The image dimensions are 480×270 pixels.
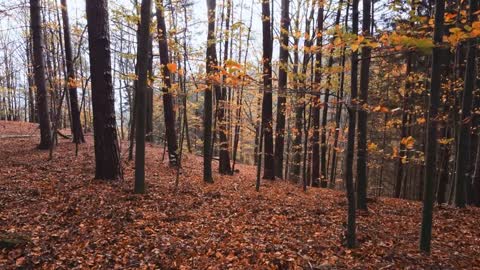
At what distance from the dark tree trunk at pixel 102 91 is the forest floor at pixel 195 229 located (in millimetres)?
594

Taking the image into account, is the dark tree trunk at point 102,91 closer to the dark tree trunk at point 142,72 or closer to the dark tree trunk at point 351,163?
the dark tree trunk at point 142,72

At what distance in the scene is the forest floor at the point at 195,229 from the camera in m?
4.82

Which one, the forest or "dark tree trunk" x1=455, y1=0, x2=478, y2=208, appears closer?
the forest

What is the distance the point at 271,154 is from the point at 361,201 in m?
5.23

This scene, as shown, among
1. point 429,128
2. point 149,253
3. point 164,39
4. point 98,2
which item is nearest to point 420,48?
point 429,128

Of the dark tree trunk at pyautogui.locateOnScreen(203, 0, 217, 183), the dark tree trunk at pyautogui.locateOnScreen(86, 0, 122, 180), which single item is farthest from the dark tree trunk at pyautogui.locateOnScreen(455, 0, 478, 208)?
the dark tree trunk at pyautogui.locateOnScreen(86, 0, 122, 180)

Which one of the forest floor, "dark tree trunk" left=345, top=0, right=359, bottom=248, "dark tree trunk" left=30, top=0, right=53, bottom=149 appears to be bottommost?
the forest floor

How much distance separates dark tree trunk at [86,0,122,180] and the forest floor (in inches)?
23.4

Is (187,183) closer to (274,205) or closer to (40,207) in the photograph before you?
(274,205)

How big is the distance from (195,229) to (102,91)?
4.12 metres

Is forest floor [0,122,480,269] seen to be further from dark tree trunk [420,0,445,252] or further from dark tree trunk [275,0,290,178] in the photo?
dark tree trunk [275,0,290,178]

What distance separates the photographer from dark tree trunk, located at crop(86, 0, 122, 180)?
Answer: 766 cm

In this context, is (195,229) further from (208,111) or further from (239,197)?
(208,111)

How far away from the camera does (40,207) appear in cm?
638
